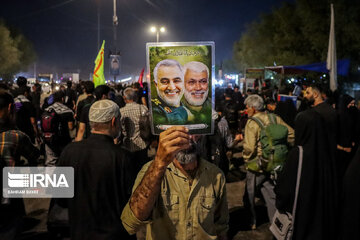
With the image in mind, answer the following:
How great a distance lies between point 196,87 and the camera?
170 centimetres

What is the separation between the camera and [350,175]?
8.54ft

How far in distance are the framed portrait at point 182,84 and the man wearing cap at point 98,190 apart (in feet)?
4.33

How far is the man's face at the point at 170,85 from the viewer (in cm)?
168

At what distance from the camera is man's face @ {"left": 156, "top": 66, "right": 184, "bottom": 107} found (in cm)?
168

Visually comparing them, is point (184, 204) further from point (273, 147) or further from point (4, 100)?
point (273, 147)

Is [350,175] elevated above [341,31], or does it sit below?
below

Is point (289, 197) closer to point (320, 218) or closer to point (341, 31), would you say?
point (320, 218)

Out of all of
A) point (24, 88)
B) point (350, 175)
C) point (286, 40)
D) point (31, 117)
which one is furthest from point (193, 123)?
point (286, 40)

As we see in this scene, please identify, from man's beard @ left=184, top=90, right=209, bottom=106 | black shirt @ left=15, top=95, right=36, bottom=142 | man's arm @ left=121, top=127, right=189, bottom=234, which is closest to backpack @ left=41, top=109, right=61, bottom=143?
black shirt @ left=15, top=95, right=36, bottom=142

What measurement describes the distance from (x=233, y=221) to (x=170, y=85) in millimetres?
4419

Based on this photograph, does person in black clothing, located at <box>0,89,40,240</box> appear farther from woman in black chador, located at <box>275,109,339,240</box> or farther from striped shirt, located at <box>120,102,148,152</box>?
woman in black chador, located at <box>275,109,339,240</box>

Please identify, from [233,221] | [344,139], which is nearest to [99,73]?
[233,221]

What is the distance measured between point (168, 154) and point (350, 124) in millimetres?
5223

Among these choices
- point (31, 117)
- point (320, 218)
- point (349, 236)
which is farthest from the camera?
point (31, 117)
